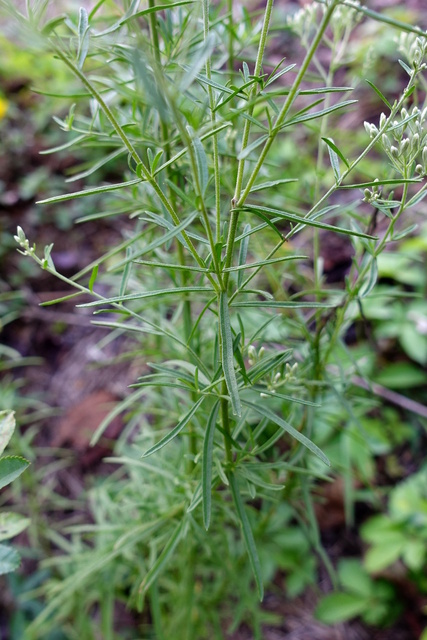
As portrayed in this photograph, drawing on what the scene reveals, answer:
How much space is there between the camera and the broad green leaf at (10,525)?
0.70 metres

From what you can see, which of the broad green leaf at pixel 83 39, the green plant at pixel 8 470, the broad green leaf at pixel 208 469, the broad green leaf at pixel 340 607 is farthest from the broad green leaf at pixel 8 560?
the broad green leaf at pixel 340 607

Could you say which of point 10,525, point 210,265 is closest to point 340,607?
point 10,525

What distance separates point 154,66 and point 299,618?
1.57m

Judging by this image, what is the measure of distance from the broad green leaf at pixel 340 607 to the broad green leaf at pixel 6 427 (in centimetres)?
109

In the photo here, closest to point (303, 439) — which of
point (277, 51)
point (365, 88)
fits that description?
point (365, 88)

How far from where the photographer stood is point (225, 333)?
52cm

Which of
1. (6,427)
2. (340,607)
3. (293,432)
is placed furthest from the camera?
(340,607)

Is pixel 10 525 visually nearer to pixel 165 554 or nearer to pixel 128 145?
pixel 165 554

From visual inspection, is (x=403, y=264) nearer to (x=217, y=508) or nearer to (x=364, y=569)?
(x=364, y=569)

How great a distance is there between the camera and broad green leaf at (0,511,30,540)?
0.70 m

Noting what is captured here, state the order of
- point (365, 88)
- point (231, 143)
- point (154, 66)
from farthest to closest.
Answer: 1. point (365, 88)
2. point (231, 143)
3. point (154, 66)

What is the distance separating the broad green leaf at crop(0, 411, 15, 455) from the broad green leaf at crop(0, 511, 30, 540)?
137 mm

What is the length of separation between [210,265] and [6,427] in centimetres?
35

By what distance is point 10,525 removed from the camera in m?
0.71
